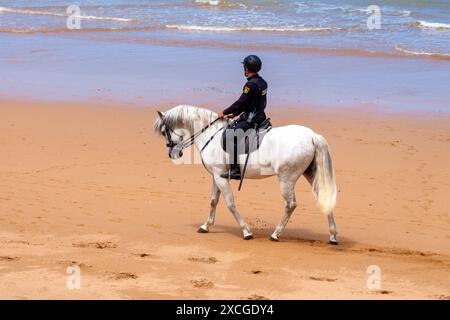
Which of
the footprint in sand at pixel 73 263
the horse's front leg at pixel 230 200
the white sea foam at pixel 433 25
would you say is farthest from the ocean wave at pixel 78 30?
the footprint in sand at pixel 73 263

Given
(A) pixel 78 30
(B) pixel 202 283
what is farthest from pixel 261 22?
(B) pixel 202 283

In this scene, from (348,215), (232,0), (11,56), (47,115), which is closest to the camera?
(348,215)

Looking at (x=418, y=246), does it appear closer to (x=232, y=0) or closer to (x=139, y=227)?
(x=139, y=227)

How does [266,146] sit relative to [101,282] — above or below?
above

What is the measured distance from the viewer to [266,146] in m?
11.7

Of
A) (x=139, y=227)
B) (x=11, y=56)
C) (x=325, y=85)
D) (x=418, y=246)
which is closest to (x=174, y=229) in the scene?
(x=139, y=227)

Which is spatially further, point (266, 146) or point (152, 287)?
point (266, 146)

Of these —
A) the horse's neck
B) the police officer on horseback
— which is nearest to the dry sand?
the horse's neck

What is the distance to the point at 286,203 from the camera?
467 inches

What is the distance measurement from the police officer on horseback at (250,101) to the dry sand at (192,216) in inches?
62.4

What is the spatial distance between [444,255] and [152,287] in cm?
386

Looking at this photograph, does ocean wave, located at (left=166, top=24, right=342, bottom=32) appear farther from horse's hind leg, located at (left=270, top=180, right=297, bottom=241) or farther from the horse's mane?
horse's hind leg, located at (left=270, top=180, right=297, bottom=241)

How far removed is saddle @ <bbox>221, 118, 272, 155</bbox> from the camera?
38.6ft

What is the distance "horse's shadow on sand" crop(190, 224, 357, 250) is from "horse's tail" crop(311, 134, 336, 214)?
1.72ft
